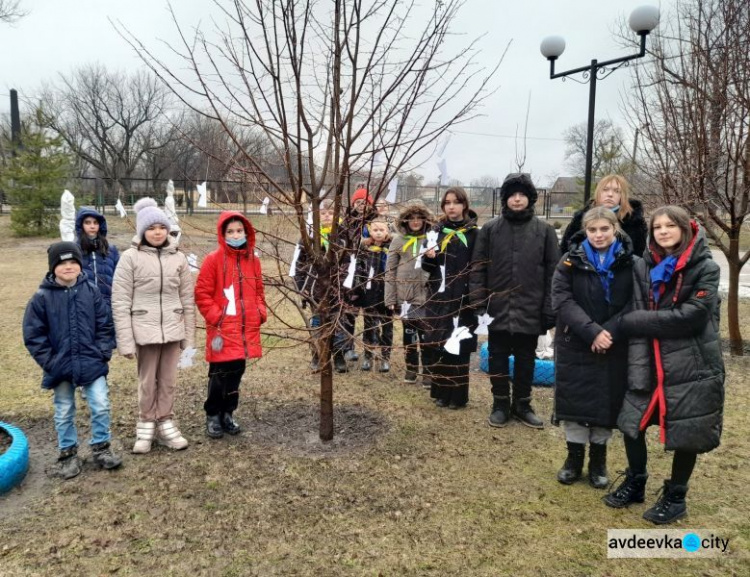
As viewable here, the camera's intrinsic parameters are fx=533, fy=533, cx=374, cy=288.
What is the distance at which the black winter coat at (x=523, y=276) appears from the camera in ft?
12.8

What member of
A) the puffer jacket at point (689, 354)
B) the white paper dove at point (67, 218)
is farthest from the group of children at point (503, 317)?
the white paper dove at point (67, 218)

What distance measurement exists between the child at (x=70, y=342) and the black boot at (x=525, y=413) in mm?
2878

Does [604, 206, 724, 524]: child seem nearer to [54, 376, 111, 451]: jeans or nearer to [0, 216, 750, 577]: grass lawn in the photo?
[0, 216, 750, 577]: grass lawn

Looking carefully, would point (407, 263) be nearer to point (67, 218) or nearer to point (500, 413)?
point (500, 413)

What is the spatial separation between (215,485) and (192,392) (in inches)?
69.0

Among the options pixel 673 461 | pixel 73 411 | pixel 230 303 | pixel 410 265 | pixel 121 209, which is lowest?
pixel 673 461

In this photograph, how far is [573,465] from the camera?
3277mm

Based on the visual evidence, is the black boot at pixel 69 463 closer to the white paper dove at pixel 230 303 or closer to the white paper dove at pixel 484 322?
Result: the white paper dove at pixel 230 303

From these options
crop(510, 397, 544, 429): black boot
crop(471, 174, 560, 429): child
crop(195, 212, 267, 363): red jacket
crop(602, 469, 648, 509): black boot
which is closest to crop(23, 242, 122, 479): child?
crop(195, 212, 267, 363): red jacket

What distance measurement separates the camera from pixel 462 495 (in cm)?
313

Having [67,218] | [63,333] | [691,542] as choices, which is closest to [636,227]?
[691,542]

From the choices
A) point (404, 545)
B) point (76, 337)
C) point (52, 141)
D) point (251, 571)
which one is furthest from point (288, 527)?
point (52, 141)

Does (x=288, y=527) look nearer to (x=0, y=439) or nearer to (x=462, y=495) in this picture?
(x=462, y=495)

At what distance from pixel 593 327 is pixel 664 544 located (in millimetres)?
1140
